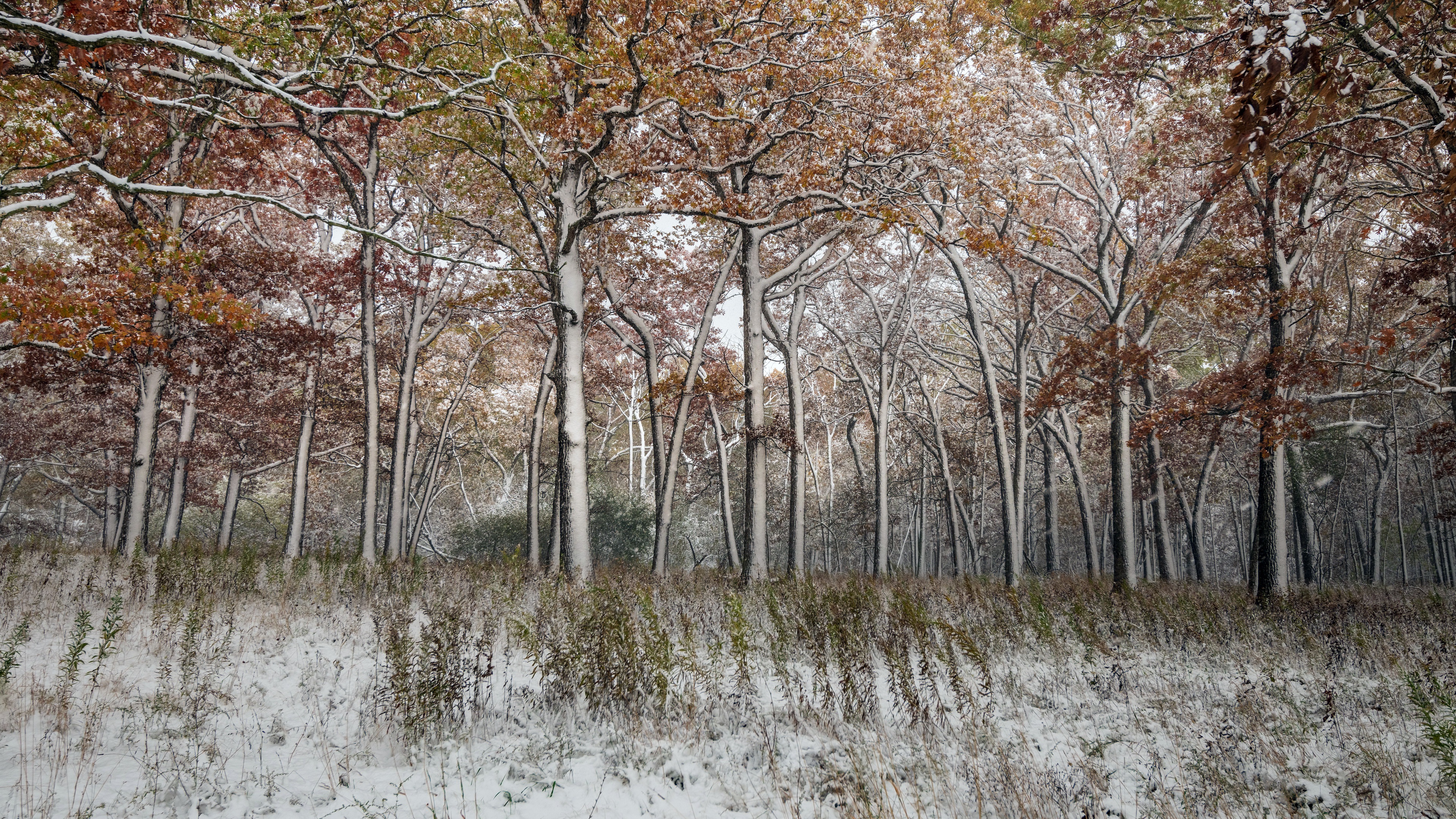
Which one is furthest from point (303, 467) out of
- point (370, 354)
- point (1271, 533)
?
point (1271, 533)

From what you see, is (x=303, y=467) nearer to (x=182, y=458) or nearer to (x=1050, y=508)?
(x=182, y=458)

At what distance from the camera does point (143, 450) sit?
11906 mm

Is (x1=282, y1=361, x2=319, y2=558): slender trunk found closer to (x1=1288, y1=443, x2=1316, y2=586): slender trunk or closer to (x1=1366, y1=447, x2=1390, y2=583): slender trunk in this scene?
(x1=1288, y1=443, x2=1316, y2=586): slender trunk

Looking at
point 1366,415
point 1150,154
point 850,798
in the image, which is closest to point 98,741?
point 850,798

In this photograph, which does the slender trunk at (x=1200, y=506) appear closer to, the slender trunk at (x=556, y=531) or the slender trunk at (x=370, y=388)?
the slender trunk at (x=556, y=531)

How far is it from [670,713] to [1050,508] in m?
19.8

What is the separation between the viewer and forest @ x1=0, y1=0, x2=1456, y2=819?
3840 millimetres

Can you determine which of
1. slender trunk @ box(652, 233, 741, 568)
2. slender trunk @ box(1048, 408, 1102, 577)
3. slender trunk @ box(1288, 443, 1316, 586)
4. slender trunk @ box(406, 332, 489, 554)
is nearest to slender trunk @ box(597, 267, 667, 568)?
slender trunk @ box(652, 233, 741, 568)

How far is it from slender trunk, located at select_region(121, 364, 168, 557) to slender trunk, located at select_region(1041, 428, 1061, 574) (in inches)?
827

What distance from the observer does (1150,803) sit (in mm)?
3482

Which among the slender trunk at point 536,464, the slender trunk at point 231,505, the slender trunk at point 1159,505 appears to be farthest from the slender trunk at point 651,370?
the slender trunk at point 231,505

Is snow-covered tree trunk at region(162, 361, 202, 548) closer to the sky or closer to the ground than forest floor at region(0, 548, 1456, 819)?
closer to the sky

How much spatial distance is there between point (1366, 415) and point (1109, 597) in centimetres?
2311

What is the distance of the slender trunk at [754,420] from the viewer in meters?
12.2
